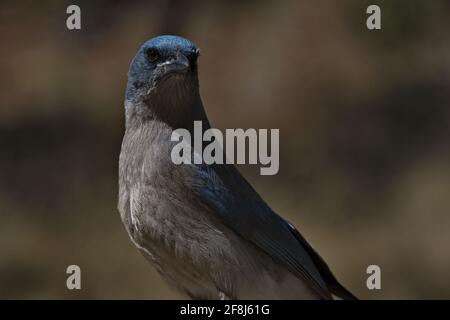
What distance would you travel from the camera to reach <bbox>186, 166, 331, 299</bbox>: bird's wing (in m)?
3.65

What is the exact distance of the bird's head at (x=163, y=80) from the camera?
3514mm

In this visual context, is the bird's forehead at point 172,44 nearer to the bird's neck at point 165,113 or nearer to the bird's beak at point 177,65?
the bird's beak at point 177,65

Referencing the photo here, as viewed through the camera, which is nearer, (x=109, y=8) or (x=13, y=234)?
(x=13, y=234)

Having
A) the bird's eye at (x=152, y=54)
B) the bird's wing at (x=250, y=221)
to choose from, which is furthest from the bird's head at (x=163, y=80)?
the bird's wing at (x=250, y=221)

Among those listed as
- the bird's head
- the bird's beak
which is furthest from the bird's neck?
the bird's beak

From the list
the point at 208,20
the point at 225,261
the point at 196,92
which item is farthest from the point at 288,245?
the point at 208,20

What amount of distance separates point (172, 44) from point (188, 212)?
0.62 m

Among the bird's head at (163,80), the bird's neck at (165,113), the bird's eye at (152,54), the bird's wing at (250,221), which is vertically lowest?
the bird's wing at (250,221)

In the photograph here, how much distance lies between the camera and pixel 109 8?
26.2 feet

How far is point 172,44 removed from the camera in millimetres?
3500

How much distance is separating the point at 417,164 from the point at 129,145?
4564 mm

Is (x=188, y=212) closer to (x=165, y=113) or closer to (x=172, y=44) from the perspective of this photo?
(x=165, y=113)

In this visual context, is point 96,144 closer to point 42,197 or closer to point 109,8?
point 42,197

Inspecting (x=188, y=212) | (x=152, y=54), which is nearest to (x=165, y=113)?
(x=152, y=54)
